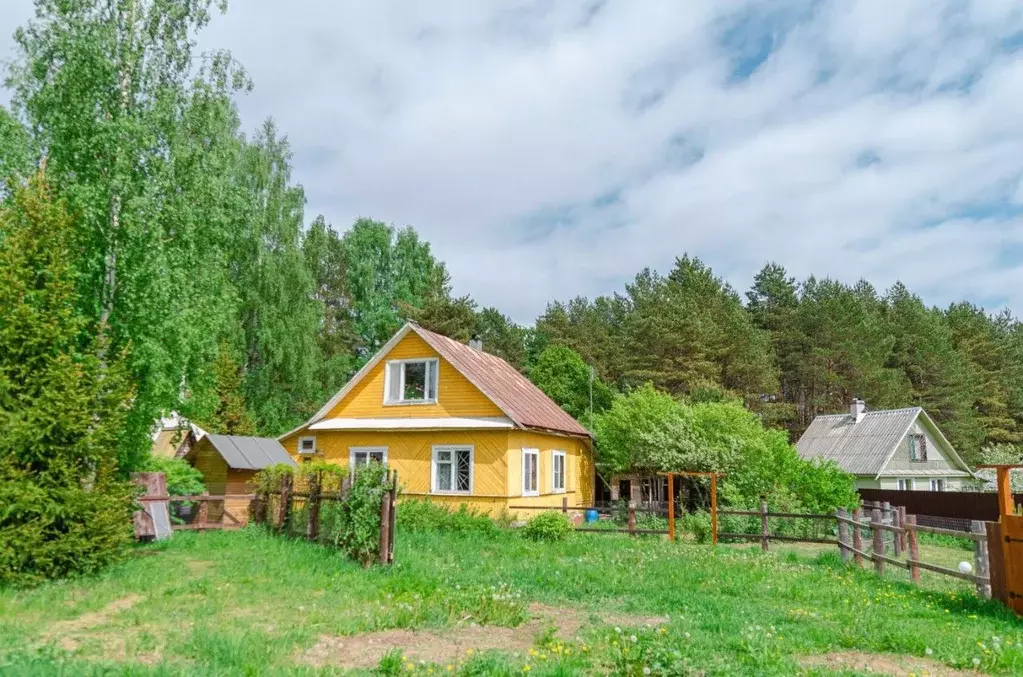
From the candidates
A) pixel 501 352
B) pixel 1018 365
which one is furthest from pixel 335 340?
pixel 1018 365

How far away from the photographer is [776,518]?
69.4 feet

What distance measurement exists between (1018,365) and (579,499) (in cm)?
4595

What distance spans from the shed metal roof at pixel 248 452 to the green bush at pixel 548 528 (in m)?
10.2

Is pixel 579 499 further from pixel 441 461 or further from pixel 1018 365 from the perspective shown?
pixel 1018 365

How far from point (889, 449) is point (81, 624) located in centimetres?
3462

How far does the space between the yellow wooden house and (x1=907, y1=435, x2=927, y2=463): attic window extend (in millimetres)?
20510

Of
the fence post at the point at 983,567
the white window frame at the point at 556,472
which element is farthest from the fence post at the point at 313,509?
the fence post at the point at 983,567

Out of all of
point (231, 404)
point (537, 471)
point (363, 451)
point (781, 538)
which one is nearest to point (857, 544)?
point (781, 538)

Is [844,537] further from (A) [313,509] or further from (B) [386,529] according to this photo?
(A) [313,509]

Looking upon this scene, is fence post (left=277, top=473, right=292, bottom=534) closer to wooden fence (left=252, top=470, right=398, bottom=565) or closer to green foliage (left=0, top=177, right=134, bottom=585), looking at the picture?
wooden fence (left=252, top=470, right=398, bottom=565)

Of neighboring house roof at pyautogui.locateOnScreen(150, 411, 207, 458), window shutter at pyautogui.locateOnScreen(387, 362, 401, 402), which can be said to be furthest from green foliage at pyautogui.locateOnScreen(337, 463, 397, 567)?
window shutter at pyautogui.locateOnScreen(387, 362, 401, 402)

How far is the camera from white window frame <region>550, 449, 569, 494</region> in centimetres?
2616

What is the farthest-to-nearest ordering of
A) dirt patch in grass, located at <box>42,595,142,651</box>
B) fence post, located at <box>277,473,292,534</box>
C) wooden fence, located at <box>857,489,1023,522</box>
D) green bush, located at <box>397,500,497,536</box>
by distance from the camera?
wooden fence, located at <box>857,489,1023,522</box>, green bush, located at <box>397,500,497,536</box>, fence post, located at <box>277,473,292,534</box>, dirt patch in grass, located at <box>42,595,142,651</box>

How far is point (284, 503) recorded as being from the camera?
56.5ft
